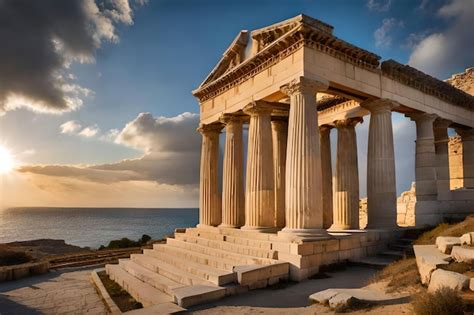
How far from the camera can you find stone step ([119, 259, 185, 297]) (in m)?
10.2

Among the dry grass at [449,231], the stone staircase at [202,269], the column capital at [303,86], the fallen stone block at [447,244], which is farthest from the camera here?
the column capital at [303,86]

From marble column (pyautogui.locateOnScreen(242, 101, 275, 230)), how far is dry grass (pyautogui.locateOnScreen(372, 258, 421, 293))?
5682 mm

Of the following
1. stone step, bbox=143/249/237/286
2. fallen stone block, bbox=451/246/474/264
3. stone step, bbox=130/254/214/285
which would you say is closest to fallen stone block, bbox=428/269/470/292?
fallen stone block, bbox=451/246/474/264

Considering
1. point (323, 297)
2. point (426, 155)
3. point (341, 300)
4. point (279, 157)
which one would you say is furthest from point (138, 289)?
point (426, 155)

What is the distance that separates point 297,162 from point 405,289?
18.1ft

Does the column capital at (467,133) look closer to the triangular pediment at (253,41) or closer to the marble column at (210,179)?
the triangular pediment at (253,41)

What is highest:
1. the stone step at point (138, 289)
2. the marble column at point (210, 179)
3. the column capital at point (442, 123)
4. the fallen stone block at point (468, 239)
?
the column capital at point (442, 123)

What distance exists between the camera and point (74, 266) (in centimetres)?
1769

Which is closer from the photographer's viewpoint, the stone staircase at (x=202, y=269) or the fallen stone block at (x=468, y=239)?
the fallen stone block at (x=468, y=239)

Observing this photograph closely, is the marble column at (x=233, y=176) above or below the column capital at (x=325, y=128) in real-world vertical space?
below

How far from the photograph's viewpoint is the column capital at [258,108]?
15.0 m

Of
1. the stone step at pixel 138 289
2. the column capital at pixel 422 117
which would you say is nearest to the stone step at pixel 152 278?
the stone step at pixel 138 289

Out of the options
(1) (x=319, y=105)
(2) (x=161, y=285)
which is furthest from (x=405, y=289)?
(1) (x=319, y=105)

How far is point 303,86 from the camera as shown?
1238 cm
